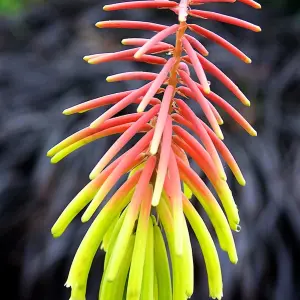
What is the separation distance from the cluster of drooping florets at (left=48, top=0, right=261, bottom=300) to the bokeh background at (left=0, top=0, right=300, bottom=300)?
1.97 metres

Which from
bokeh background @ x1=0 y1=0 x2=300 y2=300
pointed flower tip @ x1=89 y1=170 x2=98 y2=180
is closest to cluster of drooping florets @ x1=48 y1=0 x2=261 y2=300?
pointed flower tip @ x1=89 y1=170 x2=98 y2=180

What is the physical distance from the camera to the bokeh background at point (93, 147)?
2734 millimetres

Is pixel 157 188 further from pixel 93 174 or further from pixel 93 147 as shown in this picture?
pixel 93 147

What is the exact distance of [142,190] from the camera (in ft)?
2.08

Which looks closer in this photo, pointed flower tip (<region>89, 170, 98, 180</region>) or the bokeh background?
pointed flower tip (<region>89, 170, 98, 180</region>)

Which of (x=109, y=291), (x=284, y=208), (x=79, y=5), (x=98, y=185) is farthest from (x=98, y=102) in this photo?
(x=79, y=5)

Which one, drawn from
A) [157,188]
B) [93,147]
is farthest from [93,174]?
[93,147]

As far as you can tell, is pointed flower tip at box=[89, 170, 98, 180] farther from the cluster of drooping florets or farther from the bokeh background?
the bokeh background

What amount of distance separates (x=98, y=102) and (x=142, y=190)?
118 millimetres

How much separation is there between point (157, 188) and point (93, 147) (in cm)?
240

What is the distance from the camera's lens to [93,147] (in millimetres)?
2961

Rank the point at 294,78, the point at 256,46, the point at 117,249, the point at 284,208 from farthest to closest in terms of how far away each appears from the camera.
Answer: the point at 256,46
the point at 294,78
the point at 284,208
the point at 117,249

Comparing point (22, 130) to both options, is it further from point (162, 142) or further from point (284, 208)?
point (162, 142)

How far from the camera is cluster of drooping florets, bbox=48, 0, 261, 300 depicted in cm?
61
